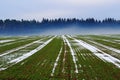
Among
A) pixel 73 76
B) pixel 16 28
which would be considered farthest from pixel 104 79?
pixel 16 28

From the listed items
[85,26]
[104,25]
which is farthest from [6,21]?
[104,25]

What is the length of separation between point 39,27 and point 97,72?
18650cm

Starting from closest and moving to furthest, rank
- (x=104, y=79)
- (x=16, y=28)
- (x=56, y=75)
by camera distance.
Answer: (x=104, y=79), (x=56, y=75), (x=16, y=28)

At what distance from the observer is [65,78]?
9.52 m

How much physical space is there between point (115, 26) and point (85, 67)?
191m

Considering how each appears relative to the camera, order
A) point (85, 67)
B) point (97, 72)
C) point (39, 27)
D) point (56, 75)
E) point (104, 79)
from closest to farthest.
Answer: point (104, 79) → point (56, 75) → point (97, 72) → point (85, 67) → point (39, 27)

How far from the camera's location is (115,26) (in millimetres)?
197000

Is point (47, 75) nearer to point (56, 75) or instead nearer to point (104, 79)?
point (56, 75)

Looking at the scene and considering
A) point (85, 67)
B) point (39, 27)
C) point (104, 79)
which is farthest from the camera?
point (39, 27)

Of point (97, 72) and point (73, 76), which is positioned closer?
point (73, 76)

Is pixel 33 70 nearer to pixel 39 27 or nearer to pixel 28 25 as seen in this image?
pixel 28 25

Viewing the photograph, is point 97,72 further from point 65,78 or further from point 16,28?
point 16,28

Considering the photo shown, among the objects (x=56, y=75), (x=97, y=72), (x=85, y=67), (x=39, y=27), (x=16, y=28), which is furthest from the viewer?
(x=39, y=27)

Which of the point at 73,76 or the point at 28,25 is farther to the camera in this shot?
the point at 28,25
